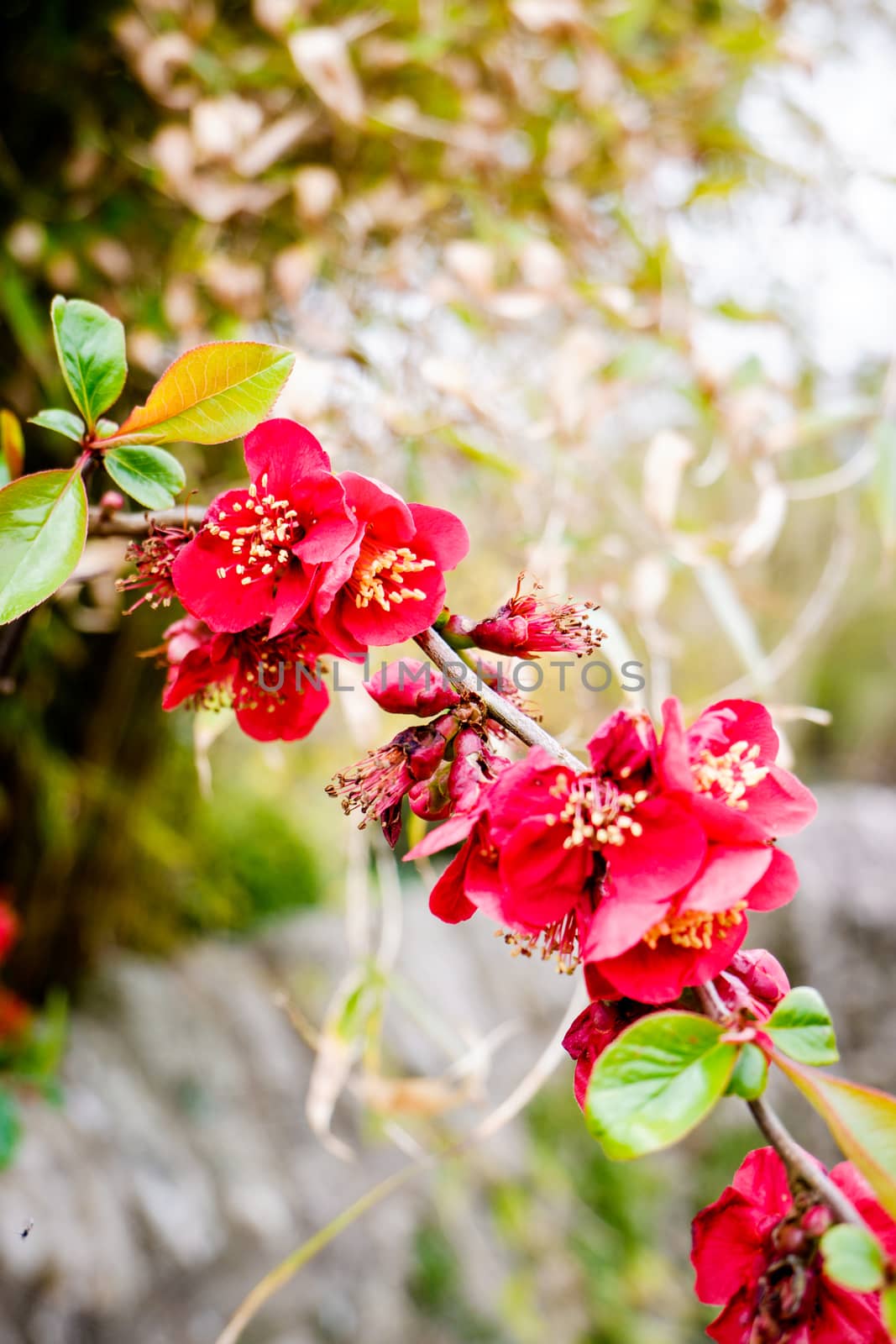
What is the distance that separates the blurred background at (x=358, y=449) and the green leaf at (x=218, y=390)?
104 mm

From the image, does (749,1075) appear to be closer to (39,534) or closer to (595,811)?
(595,811)

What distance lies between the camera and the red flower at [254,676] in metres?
0.28

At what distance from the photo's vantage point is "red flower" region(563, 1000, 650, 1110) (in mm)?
213

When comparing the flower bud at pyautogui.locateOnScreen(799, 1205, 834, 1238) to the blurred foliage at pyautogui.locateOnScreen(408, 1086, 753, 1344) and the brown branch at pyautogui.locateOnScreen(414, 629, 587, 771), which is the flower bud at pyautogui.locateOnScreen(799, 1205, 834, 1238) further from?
the blurred foliage at pyautogui.locateOnScreen(408, 1086, 753, 1344)

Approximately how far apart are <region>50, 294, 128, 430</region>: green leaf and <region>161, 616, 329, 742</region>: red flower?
75 millimetres

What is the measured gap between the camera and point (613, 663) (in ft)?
1.51

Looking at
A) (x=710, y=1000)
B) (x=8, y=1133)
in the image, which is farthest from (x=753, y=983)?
(x=8, y=1133)

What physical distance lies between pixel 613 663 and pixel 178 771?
783 millimetres

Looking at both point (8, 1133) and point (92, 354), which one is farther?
point (8, 1133)

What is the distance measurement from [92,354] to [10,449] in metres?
0.09

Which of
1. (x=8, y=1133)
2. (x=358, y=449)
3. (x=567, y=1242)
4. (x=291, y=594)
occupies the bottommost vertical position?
(x=567, y=1242)

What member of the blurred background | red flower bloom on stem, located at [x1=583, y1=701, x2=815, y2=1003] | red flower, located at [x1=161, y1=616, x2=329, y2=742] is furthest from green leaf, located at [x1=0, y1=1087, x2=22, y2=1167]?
red flower bloom on stem, located at [x1=583, y1=701, x2=815, y2=1003]

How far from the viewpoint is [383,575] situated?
25cm

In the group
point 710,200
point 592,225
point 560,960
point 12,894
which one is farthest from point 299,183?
point 12,894
